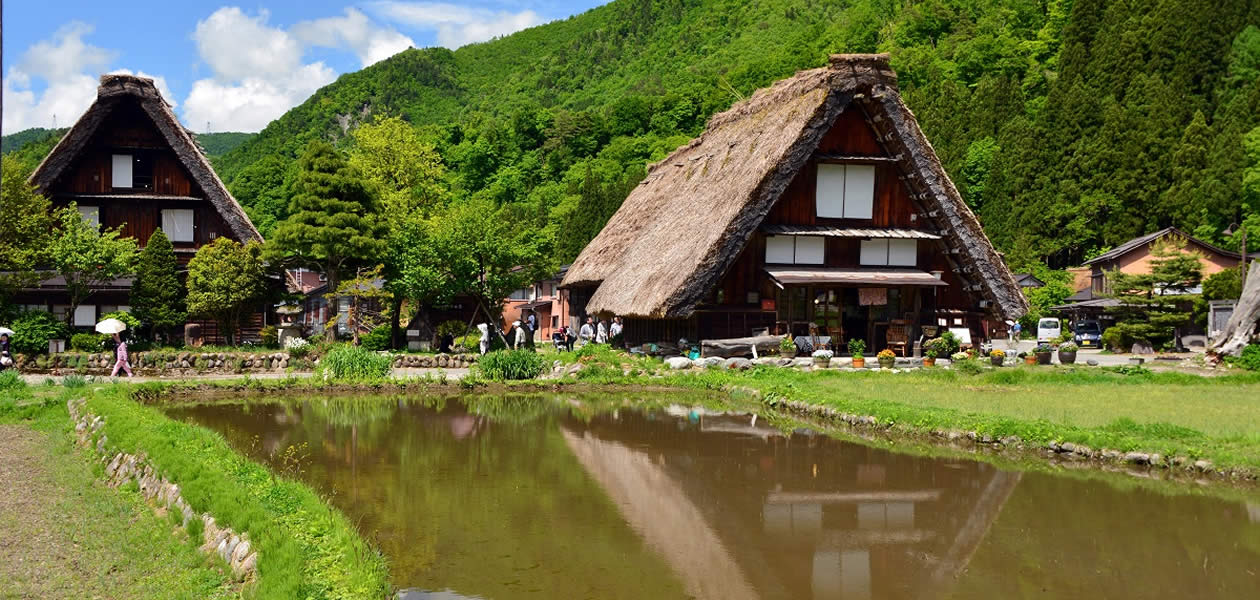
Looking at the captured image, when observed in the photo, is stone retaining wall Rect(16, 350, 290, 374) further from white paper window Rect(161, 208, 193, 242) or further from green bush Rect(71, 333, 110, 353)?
white paper window Rect(161, 208, 193, 242)

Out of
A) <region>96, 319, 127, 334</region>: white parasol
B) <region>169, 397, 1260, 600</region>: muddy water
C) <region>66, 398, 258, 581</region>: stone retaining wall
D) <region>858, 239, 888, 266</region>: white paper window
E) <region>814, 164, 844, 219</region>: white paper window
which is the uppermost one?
<region>814, 164, 844, 219</region>: white paper window

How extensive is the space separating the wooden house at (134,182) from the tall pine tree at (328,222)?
1532 millimetres

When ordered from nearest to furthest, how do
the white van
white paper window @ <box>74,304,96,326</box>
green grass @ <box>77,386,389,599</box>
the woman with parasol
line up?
green grass @ <box>77,386,389,599</box> → the woman with parasol → white paper window @ <box>74,304,96,326</box> → the white van

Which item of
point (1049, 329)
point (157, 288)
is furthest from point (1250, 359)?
point (157, 288)

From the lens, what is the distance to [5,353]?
2261 cm

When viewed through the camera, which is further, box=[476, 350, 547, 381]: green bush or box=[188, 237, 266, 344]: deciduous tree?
box=[188, 237, 266, 344]: deciduous tree

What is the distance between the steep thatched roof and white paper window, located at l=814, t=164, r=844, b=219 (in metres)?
17.7

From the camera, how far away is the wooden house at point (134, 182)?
1173 inches

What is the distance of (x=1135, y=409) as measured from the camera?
15.4m

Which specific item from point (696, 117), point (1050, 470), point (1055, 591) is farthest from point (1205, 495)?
point (696, 117)

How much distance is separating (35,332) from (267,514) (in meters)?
22.4

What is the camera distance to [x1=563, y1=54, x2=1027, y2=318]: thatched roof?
24.2m

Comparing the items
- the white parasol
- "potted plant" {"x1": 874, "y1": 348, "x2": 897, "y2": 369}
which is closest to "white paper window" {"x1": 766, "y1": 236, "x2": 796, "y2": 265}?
"potted plant" {"x1": 874, "y1": 348, "x2": 897, "y2": 369}

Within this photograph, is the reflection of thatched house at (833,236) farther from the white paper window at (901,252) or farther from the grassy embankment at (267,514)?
the grassy embankment at (267,514)
